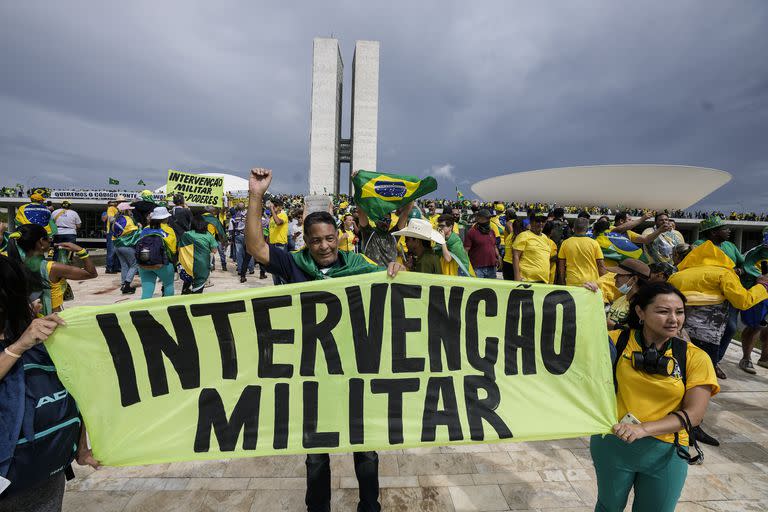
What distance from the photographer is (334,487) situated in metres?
2.84

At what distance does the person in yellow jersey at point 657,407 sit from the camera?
6.06 ft

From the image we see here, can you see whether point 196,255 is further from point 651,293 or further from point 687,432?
point 687,432

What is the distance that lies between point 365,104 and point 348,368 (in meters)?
53.5

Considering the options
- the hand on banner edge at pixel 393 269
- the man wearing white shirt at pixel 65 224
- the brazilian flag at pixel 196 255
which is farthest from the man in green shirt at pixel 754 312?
the man wearing white shirt at pixel 65 224

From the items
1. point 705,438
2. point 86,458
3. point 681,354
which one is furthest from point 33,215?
point 705,438

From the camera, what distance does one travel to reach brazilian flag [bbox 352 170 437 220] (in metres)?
4.45

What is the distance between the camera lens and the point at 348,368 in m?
2.24

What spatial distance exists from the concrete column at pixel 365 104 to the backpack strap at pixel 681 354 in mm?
49331

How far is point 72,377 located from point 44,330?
387mm

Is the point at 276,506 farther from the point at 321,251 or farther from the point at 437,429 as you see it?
the point at 321,251

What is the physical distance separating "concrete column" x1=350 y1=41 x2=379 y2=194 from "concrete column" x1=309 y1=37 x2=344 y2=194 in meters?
2.82

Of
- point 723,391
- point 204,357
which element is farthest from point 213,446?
point 723,391

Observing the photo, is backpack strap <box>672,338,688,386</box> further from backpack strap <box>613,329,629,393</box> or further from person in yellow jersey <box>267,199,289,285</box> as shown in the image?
person in yellow jersey <box>267,199,289,285</box>

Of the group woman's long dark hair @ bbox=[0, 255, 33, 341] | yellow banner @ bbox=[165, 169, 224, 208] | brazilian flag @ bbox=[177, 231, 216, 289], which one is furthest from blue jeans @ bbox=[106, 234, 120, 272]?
woman's long dark hair @ bbox=[0, 255, 33, 341]
